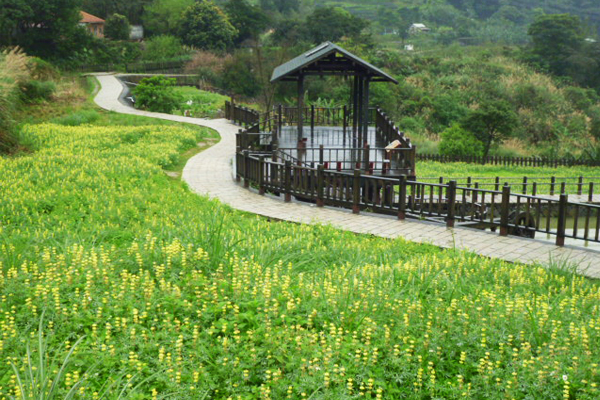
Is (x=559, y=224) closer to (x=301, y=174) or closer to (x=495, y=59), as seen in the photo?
(x=301, y=174)

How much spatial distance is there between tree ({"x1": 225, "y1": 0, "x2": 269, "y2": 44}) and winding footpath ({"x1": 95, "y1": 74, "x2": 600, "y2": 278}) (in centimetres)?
5208

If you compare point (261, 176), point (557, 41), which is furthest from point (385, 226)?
point (557, 41)

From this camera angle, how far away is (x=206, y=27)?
62562 millimetres

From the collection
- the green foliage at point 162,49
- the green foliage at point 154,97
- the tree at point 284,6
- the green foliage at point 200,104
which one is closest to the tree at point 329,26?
the green foliage at point 162,49

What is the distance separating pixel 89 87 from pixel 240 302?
127 feet

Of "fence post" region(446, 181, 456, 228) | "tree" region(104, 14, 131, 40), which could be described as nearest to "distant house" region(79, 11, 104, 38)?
"tree" region(104, 14, 131, 40)

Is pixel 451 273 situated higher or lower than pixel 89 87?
lower

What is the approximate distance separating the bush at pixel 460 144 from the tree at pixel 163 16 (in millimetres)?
41619

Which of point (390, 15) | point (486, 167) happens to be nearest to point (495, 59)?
point (486, 167)

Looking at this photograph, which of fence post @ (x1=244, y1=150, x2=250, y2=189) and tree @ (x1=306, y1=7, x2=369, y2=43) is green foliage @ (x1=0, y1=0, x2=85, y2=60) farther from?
fence post @ (x1=244, y1=150, x2=250, y2=189)

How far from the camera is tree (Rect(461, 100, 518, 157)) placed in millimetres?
35625

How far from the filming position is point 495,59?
73.6m

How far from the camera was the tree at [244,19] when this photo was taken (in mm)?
67750

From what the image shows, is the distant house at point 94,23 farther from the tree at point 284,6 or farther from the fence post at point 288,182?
the fence post at point 288,182
